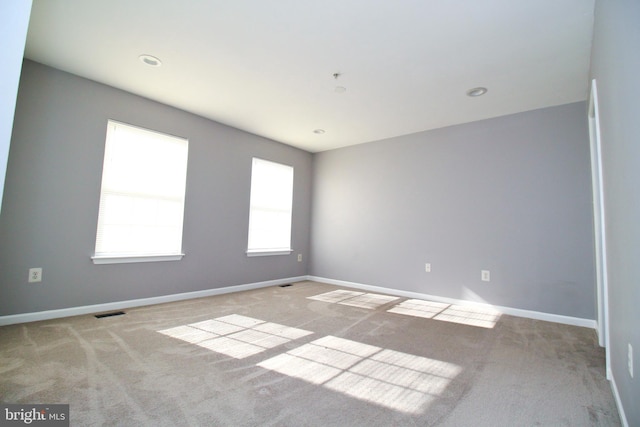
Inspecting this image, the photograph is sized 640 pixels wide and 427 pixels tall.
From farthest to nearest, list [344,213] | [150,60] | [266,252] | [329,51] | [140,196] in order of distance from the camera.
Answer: [344,213] → [266,252] → [140,196] → [150,60] → [329,51]

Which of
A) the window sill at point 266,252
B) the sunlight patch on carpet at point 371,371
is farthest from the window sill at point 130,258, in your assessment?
the sunlight patch on carpet at point 371,371

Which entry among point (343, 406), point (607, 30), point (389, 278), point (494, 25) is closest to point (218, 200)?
point (389, 278)

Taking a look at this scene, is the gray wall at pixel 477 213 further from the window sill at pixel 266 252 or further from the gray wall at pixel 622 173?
the gray wall at pixel 622 173

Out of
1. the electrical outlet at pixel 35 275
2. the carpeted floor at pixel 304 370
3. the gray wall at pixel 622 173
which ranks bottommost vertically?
the carpeted floor at pixel 304 370

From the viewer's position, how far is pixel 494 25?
2.26 meters

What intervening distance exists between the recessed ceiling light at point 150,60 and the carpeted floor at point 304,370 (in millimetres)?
2523

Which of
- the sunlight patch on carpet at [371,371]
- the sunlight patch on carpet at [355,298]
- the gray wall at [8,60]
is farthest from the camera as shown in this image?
the sunlight patch on carpet at [355,298]

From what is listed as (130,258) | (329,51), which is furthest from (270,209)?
(329,51)

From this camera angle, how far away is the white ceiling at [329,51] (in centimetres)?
217

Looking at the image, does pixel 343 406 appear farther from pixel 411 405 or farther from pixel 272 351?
pixel 272 351

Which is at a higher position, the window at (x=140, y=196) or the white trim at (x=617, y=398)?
the window at (x=140, y=196)

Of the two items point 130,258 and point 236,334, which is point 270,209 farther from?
point 236,334

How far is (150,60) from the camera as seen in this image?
2834mm

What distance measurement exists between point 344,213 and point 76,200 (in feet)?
12.3
